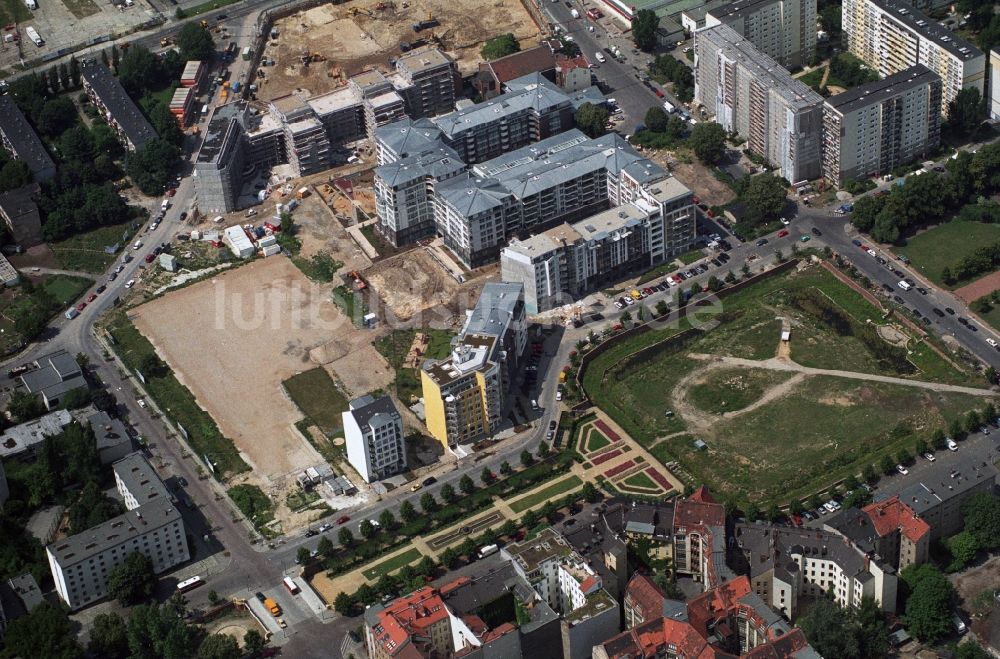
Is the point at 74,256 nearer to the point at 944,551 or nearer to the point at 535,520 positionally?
the point at 535,520

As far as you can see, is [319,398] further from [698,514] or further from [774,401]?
[774,401]

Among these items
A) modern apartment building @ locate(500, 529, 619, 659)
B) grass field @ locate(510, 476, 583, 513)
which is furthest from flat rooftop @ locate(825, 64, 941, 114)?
modern apartment building @ locate(500, 529, 619, 659)

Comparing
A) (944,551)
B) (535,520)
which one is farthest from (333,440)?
(944,551)

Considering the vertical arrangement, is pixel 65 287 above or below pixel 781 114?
below

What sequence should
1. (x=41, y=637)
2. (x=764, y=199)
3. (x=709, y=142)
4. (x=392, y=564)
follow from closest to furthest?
(x=41, y=637), (x=392, y=564), (x=764, y=199), (x=709, y=142)

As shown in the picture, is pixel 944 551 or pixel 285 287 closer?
pixel 944 551

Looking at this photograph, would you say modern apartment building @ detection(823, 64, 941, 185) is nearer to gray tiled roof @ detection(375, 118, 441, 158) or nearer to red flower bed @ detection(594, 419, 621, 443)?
gray tiled roof @ detection(375, 118, 441, 158)

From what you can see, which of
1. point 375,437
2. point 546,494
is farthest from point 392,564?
point 546,494
